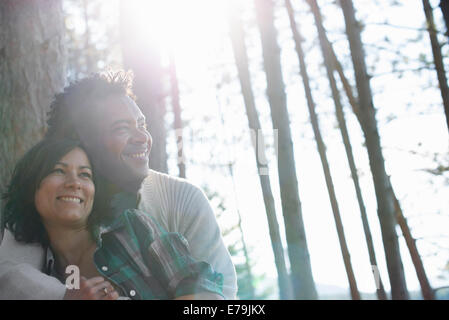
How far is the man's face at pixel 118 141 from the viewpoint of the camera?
5.49ft

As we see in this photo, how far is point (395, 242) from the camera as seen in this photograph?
A: 1.49 metres

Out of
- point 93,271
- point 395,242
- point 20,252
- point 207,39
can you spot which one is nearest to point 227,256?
point 93,271

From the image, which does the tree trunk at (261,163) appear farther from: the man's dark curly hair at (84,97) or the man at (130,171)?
the man's dark curly hair at (84,97)

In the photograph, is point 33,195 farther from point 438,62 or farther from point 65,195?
point 438,62

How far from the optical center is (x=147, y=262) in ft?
4.95

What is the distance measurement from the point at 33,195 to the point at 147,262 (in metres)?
0.44

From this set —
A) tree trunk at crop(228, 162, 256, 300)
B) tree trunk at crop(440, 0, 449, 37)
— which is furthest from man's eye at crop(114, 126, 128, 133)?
tree trunk at crop(228, 162, 256, 300)

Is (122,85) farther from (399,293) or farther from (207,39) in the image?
(207,39)

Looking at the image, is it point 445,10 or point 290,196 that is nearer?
point 445,10

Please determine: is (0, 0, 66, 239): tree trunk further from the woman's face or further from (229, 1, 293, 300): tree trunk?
(229, 1, 293, 300): tree trunk

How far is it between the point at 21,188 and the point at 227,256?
735mm

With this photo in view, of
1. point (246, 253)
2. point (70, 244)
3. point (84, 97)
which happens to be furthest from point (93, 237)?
point (246, 253)
